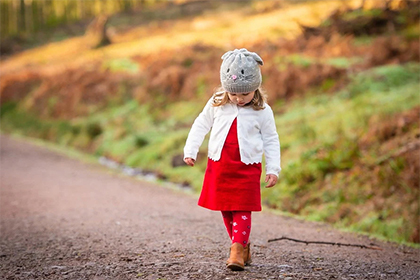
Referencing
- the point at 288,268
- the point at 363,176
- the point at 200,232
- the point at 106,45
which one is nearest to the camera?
the point at 288,268

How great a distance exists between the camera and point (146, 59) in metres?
27.8

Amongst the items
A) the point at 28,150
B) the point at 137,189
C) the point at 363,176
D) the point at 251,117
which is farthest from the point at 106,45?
the point at 251,117

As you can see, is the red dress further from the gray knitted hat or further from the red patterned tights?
the gray knitted hat

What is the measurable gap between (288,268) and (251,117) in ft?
4.30

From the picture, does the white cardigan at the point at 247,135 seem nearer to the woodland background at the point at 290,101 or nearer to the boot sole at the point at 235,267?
the boot sole at the point at 235,267

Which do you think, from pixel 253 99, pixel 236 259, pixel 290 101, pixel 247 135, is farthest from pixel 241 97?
pixel 290 101

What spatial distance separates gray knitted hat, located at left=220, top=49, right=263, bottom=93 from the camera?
4523mm

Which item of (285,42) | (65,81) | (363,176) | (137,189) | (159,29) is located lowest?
(137,189)

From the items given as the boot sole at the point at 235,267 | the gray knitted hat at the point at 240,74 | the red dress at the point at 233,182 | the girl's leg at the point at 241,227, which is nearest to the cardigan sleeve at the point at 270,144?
the red dress at the point at 233,182

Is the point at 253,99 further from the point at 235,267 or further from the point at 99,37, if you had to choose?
the point at 99,37

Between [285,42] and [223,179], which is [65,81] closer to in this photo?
[285,42]

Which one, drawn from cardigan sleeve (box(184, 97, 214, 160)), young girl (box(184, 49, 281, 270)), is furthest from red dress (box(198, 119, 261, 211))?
cardigan sleeve (box(184, 97, 214, 160))

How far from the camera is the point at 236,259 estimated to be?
440cm

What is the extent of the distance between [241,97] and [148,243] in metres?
2.01
